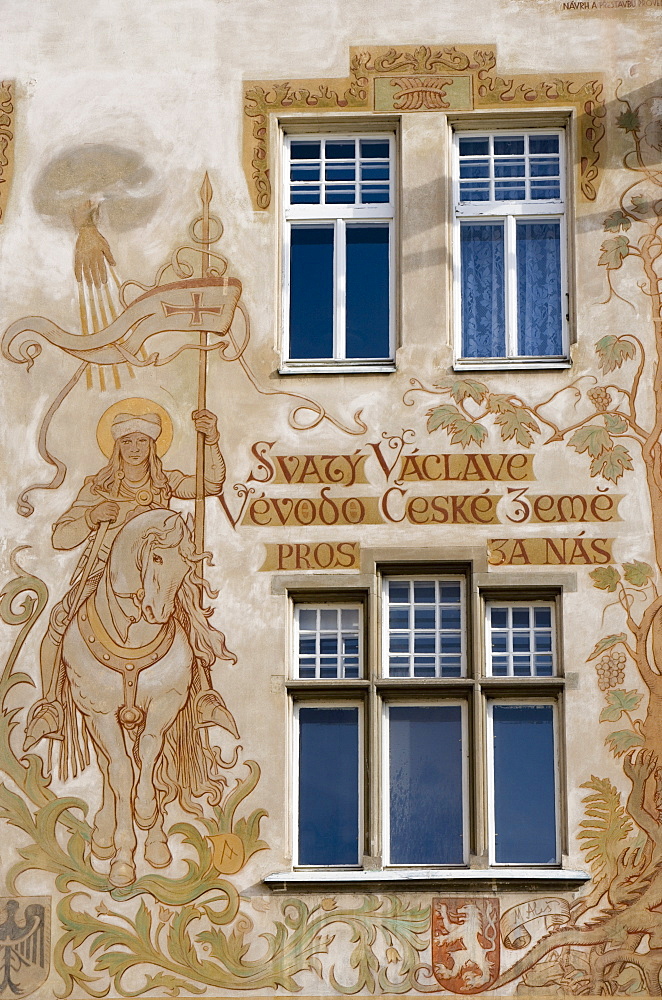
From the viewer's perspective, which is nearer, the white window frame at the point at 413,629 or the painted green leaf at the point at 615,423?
the white window frame at the point at 413,629

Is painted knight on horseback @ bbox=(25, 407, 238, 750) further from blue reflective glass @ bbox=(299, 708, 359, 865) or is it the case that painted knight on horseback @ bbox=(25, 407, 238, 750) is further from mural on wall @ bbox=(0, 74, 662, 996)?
blue reflective glass @ bbox=(299, 708, 359, 865)

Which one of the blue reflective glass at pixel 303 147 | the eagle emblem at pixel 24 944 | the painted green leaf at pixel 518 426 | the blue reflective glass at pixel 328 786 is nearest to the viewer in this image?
the eagle emblem at pixel 24 944

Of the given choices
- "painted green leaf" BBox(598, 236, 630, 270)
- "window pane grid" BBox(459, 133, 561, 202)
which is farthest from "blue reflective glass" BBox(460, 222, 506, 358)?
"painted green leaf" BBox(598, 236, 630, 270)

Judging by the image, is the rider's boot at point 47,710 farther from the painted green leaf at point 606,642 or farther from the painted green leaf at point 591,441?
the painted green leaf at point 591,441

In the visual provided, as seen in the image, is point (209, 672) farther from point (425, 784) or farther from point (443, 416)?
point (443, 416)

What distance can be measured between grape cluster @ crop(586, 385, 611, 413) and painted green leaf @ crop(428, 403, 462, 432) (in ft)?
3.13

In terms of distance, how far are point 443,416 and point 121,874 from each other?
3921 millimetres

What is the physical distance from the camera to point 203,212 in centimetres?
1641

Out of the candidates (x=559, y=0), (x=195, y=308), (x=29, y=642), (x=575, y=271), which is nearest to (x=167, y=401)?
(x=195, y=308)

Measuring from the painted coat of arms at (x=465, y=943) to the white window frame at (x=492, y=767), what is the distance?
16.6 inches

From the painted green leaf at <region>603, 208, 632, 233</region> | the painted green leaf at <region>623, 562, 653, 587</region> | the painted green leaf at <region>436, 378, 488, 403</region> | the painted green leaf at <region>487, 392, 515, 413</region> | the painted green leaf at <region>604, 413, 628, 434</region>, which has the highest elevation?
the painted green leaf at <region>603, 208, 632, 233</region>

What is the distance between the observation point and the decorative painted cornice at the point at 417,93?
1645 centimetres

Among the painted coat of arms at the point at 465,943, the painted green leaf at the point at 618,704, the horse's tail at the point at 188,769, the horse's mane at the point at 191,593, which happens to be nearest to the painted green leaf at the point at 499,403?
the painted green leaf at the point at 618,704

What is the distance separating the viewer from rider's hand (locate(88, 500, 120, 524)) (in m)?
15.7
